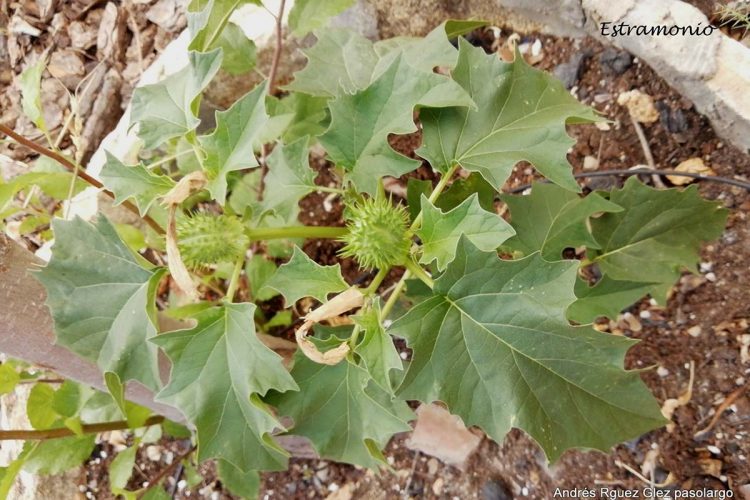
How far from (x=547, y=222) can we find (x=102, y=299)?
0.82m

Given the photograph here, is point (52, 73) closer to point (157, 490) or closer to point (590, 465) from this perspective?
point (157, 490)

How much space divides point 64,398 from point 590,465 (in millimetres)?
1191

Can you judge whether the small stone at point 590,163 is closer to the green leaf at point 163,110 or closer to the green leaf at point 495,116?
the green leaf at point 495,116

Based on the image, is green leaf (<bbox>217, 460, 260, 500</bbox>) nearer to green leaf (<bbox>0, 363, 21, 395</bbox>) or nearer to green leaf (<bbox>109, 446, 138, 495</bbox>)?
green leaf (<bbox>109, 446, 138, 495</bbox>)

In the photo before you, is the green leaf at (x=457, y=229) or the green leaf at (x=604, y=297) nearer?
the green leaf at (x=457, y=229)

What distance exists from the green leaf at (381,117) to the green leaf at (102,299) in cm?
37

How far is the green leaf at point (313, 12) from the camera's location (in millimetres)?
1378

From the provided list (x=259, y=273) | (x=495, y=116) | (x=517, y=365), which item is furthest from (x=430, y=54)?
(x=259, y=273)

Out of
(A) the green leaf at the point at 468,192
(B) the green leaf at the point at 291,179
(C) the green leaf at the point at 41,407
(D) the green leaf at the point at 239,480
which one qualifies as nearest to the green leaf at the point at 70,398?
(C) the green leaf at the point at 41,407

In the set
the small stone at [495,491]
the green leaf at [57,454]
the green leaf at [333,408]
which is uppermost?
the green leaf at [333,408]

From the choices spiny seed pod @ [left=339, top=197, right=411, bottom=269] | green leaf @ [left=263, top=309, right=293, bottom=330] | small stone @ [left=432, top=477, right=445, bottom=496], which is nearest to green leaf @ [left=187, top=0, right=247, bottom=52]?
spiny seed pod @ [left=339, top=197, right=411, bottom=269]

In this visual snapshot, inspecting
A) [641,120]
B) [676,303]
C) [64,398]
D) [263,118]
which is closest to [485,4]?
[641,120]

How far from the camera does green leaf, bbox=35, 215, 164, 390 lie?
3.33 feet

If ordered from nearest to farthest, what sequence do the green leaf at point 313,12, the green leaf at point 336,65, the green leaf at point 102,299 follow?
the green leaf at point 102,299
the green leaf at point 336,65
the green leaf at point 313,12
